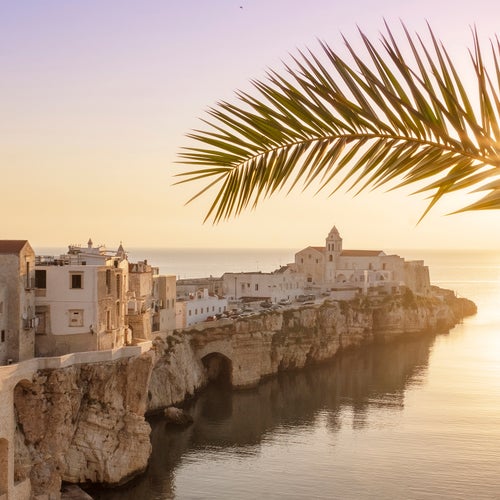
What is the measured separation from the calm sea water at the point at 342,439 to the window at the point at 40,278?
9218mm

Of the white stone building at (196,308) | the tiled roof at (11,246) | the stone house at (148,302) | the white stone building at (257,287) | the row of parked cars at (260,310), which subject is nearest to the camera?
the tiled roof at (11,246)

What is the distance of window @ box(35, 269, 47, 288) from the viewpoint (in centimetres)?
3497

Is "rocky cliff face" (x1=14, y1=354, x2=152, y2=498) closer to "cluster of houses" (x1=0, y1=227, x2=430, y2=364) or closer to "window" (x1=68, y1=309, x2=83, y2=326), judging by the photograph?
"cluster of houses" (x1=0, y1=227, x2=430, y2=364)

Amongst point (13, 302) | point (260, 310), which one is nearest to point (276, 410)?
point (260, 310)

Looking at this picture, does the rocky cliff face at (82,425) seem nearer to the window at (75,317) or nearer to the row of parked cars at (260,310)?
the window at (75,317)

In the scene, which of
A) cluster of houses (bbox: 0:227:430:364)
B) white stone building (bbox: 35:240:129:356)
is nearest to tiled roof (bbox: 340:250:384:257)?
cluster of houses (bbox: 0:227:430:364)

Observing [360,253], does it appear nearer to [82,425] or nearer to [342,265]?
[342,265]

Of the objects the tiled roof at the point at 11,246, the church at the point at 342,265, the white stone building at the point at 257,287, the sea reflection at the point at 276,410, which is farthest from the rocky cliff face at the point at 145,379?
the church at the point at 342,265

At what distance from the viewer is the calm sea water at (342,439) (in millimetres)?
32812

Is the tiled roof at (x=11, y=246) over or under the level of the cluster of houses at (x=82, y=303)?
over

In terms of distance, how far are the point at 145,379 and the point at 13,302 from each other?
6.95m

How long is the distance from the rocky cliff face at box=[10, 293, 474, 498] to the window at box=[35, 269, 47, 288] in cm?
425

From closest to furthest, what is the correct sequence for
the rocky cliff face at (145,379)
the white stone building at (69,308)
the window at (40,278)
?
1. the rocky cliff face at (145,379)
2. the white stone building at (69,308)
3. the window at (40,278)

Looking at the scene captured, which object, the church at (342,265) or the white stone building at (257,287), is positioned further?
the church at (342,265)
